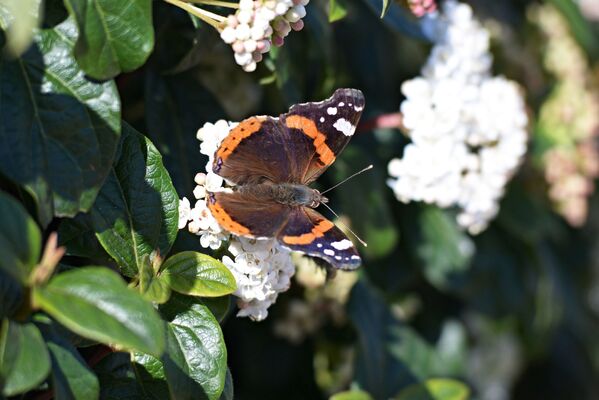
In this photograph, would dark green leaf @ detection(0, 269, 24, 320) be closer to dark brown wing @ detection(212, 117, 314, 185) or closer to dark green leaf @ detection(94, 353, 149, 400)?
dark green leaf @ detection(94, 353, 149, 400)

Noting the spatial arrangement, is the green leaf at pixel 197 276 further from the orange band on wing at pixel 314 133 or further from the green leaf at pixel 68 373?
the orange band on wing at pixel 314 133

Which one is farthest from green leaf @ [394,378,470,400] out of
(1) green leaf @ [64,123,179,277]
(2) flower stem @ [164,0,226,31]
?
(2) flower stem @ [164,0,226,31]

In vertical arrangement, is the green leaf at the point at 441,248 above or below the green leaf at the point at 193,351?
below

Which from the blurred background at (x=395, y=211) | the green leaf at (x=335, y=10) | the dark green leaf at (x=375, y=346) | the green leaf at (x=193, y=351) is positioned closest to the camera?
the green leaf at (x=193, y=351)

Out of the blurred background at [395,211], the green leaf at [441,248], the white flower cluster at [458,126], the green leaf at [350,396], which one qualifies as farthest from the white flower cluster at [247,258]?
the green leaf at [441,248]

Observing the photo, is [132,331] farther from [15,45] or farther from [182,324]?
[15,45]

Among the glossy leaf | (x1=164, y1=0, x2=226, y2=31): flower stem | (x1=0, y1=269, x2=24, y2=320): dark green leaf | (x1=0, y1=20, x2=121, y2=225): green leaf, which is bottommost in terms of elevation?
(x1=0, y1=269, x2=24, y2=320): dark green leaf
